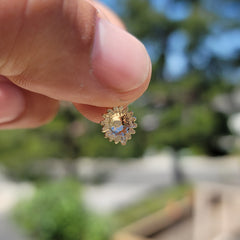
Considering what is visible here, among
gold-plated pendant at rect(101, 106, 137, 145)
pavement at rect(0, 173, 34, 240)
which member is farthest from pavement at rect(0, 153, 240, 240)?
gold-plated pendant at rect(101, 106, 137, 145)

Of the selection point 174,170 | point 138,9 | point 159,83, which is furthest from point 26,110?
point 174,170

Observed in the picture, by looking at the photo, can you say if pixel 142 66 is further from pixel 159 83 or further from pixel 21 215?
pixel 159 83

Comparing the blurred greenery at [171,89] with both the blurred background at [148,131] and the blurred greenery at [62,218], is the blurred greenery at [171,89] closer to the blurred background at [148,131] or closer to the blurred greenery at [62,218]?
the blurred background at [148,131]

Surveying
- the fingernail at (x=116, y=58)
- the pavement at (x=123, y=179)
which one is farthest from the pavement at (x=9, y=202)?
the fingernail at (x=116, y=58)

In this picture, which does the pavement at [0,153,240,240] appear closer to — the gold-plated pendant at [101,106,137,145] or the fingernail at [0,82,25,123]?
the fingernail at [0,82,25,123]

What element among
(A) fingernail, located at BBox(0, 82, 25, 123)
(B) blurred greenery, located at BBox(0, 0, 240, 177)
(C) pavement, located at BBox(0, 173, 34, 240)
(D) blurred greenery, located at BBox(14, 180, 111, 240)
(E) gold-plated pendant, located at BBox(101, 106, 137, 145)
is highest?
(B) blurred greenery, located at BBox(0, 0, 240, 177)

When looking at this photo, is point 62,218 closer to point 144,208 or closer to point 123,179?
point 144,208

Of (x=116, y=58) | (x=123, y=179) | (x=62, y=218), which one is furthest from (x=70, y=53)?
(x=123, y=179)
